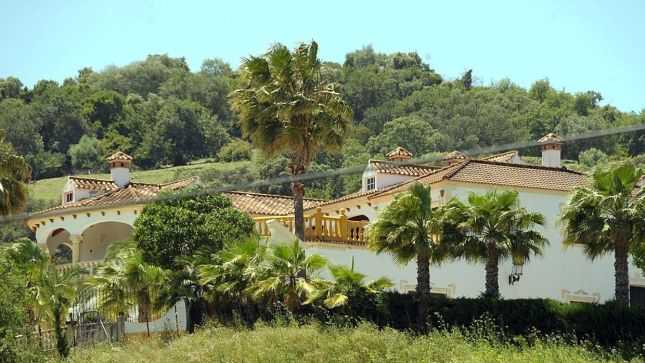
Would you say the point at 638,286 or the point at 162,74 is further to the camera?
the point at 162,74

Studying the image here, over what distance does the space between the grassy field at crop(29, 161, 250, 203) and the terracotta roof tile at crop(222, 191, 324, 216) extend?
49.0m

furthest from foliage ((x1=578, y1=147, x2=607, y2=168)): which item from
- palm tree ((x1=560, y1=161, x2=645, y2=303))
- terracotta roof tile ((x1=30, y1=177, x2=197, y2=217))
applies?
palm tree ((x1=560, y1=161, x2=645, y2=303))

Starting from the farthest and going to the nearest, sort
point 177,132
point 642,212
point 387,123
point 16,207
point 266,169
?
point 177,132, point 387,123, point 266,169, point 16,207, point 642,212

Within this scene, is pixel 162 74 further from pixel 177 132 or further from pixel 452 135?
pixel 452 135

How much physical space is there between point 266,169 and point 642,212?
64644 millimetres

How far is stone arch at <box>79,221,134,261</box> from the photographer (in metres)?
48.9

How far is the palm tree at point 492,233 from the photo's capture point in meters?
33.2

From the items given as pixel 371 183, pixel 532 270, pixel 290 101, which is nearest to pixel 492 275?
pixel 532 270

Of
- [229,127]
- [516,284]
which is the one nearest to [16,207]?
[516,284]

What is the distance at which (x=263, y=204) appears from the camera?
48250 millimetres

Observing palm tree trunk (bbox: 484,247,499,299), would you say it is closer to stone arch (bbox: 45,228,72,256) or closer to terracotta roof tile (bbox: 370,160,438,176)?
terracotta roof tile (bbox: 370,160,438,176)

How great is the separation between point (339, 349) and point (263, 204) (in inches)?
697

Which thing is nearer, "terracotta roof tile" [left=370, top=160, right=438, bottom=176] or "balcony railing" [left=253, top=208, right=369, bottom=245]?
"balcony railing" [left=253, top=208, right=369, bottom=245]

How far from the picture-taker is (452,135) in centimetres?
10875
